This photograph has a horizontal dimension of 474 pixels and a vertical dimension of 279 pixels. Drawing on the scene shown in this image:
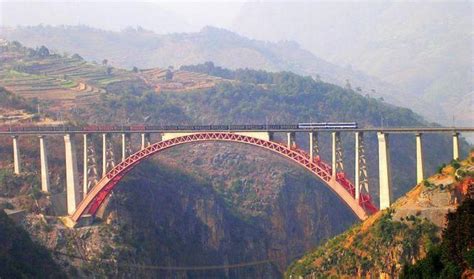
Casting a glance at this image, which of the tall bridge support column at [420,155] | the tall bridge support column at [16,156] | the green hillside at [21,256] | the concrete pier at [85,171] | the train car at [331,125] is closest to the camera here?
the tall bridge support column at [420,155]

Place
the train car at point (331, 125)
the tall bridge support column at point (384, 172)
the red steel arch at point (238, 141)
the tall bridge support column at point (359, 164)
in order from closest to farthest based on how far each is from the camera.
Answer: the tall bridge support column at point (384, 172)
the red steel arch at point (238, 141)
the tall bridge support column at point (359, 164)
the train car at point (331, 125)

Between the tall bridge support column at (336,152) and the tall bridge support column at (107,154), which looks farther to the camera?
the tall bridge support column at (107,154)

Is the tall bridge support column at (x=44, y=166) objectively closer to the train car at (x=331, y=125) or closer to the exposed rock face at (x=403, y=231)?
the train car at (x=331, y=125)

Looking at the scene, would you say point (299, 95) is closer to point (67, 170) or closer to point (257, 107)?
point (257, 107)

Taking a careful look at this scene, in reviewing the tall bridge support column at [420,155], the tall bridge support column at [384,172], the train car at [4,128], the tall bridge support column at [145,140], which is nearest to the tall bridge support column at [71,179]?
the tall bridge support column at [145,140]

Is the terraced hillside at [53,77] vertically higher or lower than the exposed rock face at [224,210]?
higher

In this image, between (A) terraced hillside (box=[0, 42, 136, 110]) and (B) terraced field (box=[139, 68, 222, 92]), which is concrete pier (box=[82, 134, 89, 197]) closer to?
(A) terraced hillside (box=[0, 42, 136, 110])

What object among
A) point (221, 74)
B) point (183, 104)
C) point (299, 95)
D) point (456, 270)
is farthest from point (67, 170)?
point (221, 74)

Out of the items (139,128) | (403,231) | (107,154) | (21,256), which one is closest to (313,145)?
(403,231)
